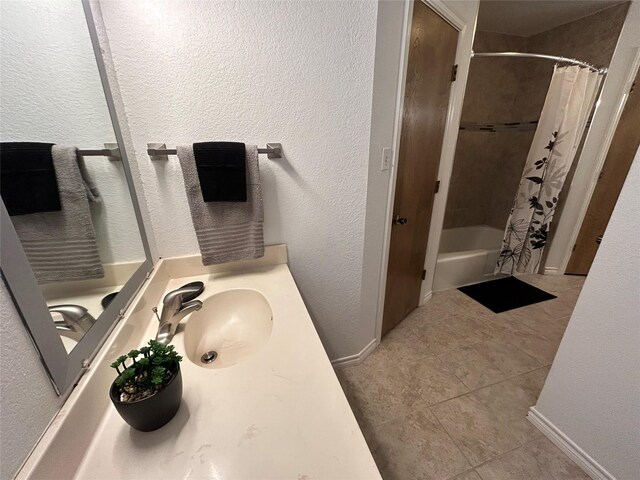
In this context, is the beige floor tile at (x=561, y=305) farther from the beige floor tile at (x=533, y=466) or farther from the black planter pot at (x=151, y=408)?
the black planter pot at (x=151, y=408)

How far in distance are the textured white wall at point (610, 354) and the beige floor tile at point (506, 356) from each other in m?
0.44

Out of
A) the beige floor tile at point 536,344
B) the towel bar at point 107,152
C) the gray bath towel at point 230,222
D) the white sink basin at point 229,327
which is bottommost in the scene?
the beige floor tile at point 536,344

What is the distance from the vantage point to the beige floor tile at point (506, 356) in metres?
1.56

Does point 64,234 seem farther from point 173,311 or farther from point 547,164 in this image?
point 547,164

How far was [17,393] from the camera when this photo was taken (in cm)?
40

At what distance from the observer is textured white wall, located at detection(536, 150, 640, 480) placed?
2.86ft

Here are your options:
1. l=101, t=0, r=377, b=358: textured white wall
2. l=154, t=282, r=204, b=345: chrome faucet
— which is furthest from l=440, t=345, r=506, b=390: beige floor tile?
l=154, t=282, r=204, b=345: chrome faucet

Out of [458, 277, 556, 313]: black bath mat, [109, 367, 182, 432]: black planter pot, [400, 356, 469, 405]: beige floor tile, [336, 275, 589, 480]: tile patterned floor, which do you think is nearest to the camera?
[109, 367, 182, 432]: black planter pot

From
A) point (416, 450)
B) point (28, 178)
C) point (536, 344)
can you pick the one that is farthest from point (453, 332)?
point (28, 178)

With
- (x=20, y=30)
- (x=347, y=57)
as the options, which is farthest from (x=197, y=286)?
(x=347, y=57)

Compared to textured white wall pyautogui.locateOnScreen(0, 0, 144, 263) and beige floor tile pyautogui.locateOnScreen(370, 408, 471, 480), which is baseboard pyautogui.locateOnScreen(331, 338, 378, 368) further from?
textured white wall pyautogui.locateOnScreen(0, 0, 144, 263)

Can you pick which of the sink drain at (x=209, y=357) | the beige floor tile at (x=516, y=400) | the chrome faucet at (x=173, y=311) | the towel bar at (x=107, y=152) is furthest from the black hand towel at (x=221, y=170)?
the beige floor tile at (x=516, y=400)

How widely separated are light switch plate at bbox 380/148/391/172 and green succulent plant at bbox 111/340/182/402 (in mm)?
1093

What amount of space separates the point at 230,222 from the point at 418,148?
1.12 m
